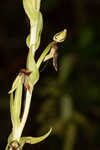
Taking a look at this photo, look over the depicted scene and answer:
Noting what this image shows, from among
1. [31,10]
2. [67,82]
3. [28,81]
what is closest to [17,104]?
[28,81]

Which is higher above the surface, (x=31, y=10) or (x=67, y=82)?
(x=31, y=10)

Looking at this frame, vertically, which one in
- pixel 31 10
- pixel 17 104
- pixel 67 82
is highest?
pixel 31 10

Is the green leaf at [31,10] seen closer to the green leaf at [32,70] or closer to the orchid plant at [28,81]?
the orchid plant at [28,81]

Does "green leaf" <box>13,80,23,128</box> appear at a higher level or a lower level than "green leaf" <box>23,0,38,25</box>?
lower

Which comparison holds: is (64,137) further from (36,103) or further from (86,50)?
(36,103)

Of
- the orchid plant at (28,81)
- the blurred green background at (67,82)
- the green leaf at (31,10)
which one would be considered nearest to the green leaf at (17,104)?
the orchid plant at (28,81)

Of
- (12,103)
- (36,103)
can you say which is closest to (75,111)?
(36,103)

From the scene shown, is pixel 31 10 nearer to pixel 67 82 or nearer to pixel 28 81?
pixel 28 81

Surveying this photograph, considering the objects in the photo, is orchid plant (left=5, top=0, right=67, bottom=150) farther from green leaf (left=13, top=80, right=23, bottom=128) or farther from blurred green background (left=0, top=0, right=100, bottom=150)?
blurred green background (left=0, top=0, right=100, bottom=150)

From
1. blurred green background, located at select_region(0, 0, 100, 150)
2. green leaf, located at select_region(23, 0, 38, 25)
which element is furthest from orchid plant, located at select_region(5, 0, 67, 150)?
blurred green background, located at select_region(0, 0, 100, 150)
